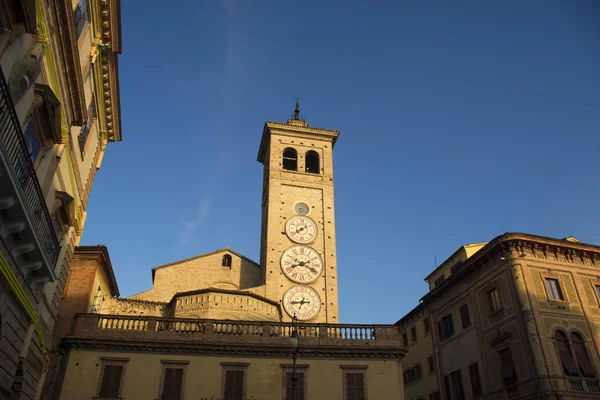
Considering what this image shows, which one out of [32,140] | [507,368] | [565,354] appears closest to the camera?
[32,140]

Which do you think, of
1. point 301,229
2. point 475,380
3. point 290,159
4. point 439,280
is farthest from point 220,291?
point 290,159

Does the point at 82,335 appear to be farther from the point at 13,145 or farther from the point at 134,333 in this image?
the point at 13,145

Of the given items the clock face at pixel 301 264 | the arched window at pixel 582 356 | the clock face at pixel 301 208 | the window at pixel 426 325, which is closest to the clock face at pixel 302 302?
the clock face at pixel 301 264

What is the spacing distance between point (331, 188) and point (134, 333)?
22698 millimetres

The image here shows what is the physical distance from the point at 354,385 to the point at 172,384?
7.53 metres

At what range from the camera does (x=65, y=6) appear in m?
12.6

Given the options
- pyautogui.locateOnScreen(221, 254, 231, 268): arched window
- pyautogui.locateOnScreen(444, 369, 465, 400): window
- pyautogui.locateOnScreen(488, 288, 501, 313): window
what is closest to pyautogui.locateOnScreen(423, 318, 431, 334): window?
pyautogui.locateOnScreen(444, 369, 465, 400): window

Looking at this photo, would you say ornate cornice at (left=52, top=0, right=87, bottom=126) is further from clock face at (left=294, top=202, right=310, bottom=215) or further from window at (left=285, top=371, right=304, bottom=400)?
clock face at (left=294, top=202, right=310, bottom=215)

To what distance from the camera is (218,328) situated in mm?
22641

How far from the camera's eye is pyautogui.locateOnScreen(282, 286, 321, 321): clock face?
33625 millimetres

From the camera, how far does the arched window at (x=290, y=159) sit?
137ft

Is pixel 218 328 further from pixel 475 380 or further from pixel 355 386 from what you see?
pixel 475 380

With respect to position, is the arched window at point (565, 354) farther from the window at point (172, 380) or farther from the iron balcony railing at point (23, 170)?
the iron balcony railing at point (23, 170)

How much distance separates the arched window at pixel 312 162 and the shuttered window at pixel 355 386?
22.9 meters
